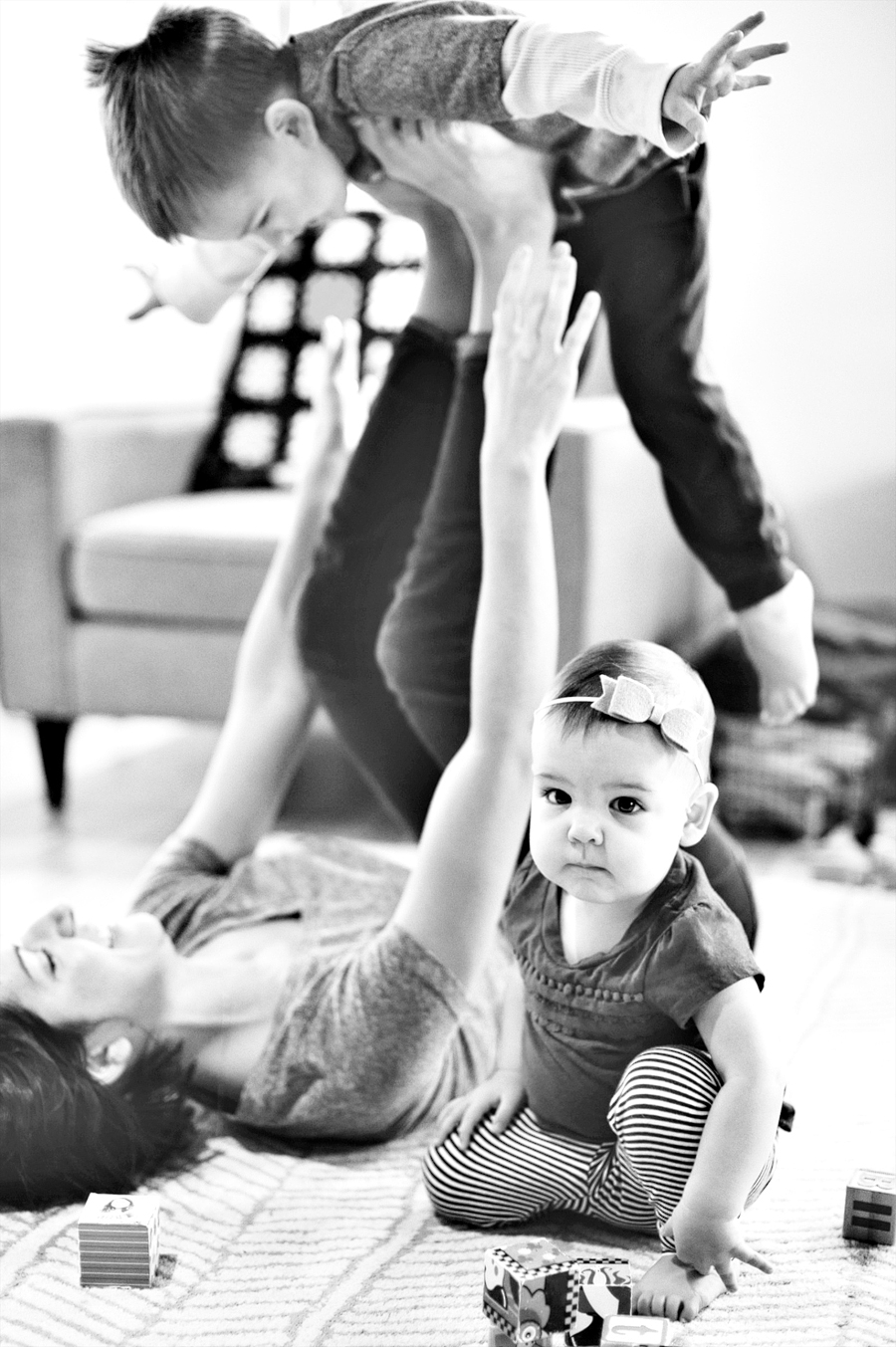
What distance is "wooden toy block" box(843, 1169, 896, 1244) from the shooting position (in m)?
1.01

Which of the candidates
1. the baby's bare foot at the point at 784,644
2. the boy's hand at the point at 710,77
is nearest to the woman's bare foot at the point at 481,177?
the boy's hand at the point at 710,77

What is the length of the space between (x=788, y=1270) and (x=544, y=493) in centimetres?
54

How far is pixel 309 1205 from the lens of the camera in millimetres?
1071

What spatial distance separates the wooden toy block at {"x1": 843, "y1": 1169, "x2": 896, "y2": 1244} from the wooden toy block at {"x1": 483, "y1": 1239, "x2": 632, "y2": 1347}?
207 millimetres

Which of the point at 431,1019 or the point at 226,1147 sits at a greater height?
the point at 431,1019

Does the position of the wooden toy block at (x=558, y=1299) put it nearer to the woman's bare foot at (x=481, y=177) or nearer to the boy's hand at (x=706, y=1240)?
the boy's hand at (x=706, y=1240)

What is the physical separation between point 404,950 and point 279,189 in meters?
0.55

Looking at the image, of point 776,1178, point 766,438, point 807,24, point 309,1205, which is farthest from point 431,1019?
point 807,24

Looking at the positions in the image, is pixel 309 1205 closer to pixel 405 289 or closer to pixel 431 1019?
pixel 431 1019

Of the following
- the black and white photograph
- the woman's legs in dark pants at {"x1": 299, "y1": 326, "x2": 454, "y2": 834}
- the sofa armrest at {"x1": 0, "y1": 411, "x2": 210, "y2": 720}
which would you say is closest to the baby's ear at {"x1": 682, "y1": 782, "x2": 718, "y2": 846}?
the black and white photograph

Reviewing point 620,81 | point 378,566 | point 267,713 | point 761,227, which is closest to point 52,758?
point 267,713

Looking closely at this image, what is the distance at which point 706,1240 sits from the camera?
3.01 feet

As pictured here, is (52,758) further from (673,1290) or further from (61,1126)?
(673,1290)

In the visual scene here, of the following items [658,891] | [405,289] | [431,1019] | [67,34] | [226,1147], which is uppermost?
[67,34]
